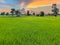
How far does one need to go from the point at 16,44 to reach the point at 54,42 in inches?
103

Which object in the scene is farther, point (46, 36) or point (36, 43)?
point (46, 36)

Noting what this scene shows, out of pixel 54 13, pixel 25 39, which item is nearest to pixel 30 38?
pixel 25 39

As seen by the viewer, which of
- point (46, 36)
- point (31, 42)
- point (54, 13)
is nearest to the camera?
point (31, 42)

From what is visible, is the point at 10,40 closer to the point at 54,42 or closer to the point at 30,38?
the point at 30,38

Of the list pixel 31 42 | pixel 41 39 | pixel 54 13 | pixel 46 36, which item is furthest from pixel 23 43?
pixel 54 13

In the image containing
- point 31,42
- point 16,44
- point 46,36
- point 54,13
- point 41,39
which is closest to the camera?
point 16,44

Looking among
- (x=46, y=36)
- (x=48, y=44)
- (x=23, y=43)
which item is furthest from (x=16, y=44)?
(x=46, y=36)

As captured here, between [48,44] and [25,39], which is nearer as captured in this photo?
[48,44]

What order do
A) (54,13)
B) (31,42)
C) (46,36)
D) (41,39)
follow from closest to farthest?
1. (31,42)
2. (41,39)
3. (46,36)
4. (54,13)

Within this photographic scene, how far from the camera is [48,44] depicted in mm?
10844

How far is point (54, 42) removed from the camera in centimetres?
1127

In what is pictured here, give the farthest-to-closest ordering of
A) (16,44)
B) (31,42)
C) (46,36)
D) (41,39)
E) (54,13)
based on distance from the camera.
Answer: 1. (54,13)
2. (46,36)
3. (41,39)
4. (31,42)
5. (16,44)

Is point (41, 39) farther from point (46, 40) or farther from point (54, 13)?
point (54, 13)

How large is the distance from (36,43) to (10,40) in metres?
1.73
